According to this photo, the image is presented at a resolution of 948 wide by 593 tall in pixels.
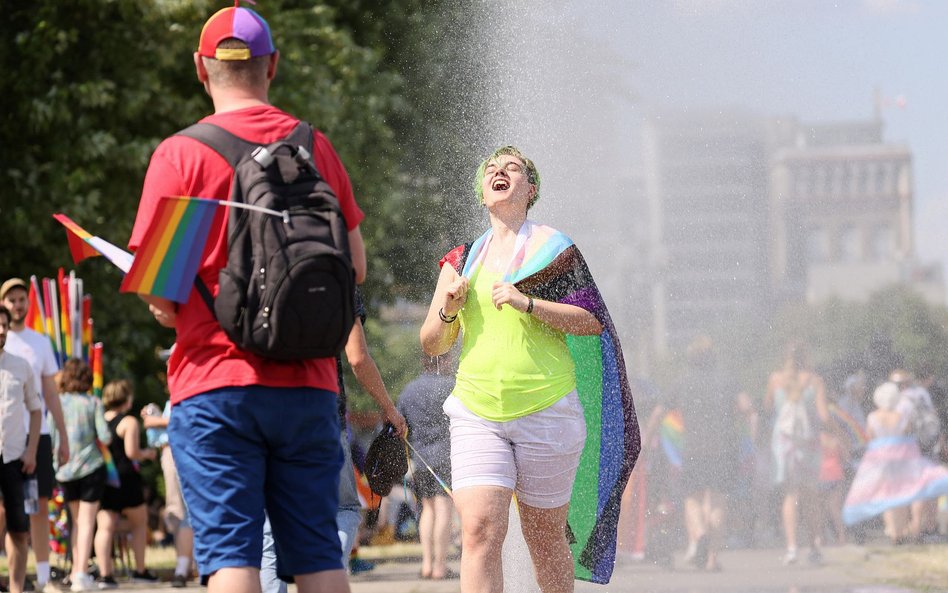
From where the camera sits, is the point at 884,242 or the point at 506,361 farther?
the point at 884,242

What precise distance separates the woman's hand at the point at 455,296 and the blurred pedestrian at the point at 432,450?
335 centimetres

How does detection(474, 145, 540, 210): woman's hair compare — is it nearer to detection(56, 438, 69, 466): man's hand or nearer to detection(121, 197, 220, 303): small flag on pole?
detection(121, 197, 220, 303): small flag on pole

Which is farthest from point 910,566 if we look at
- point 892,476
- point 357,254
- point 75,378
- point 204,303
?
point 204,303

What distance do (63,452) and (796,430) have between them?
552cm

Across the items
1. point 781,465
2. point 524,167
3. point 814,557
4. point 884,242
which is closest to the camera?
point 524,167

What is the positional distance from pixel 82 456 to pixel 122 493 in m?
0.77

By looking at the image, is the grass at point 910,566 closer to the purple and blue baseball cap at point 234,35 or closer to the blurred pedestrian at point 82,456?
the blurred pedestrian at point 82,456

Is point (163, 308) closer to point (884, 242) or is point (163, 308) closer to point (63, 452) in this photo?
point (63, 452)

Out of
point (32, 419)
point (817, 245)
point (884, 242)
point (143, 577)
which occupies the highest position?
point (884, 242)

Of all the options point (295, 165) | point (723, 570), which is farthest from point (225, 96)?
point (723, 570)

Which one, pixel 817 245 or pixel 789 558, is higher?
pixel 817 245

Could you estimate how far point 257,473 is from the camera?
147 inches

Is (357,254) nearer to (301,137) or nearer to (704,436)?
(301,137)

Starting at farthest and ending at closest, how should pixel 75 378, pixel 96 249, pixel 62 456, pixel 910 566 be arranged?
pixel 75 378 < pixel 910 566 < pixel 62 456 < pixel 96 249
